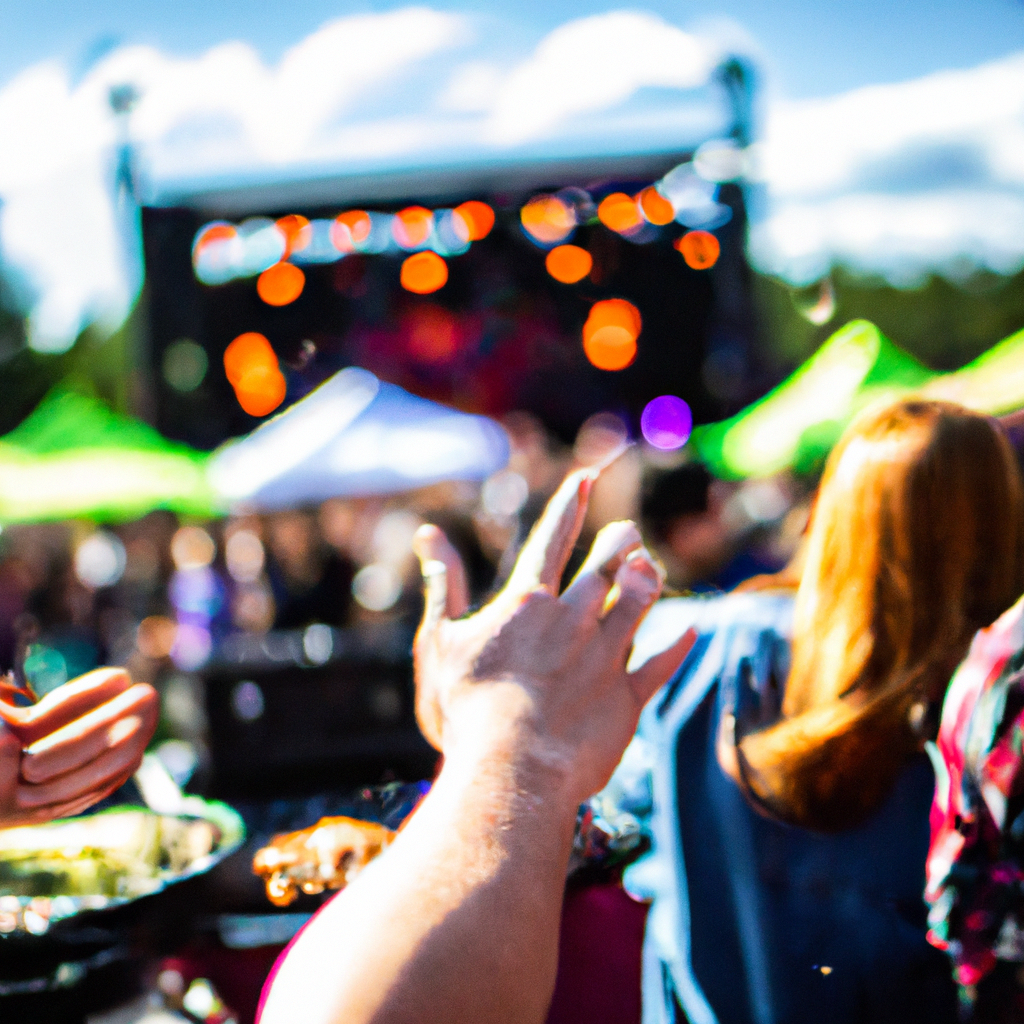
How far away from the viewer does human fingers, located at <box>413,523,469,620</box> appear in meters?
0.64

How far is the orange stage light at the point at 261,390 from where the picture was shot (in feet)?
17.1

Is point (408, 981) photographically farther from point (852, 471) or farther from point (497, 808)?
point (852, 471)

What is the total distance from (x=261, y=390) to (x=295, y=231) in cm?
208

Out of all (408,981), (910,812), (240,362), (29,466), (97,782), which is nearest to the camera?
(408,981)

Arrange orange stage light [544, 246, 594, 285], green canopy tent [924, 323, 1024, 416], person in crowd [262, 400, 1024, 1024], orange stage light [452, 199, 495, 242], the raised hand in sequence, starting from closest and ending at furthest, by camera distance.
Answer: the raised hand, person in crowd [262, 400, 1024, 1024], green canopy tent [924, 323, 1024, 416], orange stage light [452, 199, 495, 242], orange stage light [544, 246, 594, 285]

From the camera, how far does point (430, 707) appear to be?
0.62 m

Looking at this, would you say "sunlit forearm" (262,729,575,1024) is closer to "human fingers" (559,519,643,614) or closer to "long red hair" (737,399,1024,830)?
"human fingers" (559,519,643,614)

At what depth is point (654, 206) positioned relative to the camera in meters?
3.84

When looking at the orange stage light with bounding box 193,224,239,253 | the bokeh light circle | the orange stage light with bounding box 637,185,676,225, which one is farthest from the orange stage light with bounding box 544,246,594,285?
the orange stage light with bounding box 193,224,239,253

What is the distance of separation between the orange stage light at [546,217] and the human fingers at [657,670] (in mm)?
3441

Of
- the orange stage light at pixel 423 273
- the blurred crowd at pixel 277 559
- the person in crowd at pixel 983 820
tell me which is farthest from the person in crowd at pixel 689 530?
the orange stage light at pixel 423 273

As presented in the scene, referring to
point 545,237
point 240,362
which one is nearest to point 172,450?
point 240,362

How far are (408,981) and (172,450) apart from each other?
18.2ft

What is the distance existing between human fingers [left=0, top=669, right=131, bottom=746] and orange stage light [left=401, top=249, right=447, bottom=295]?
160 inches
